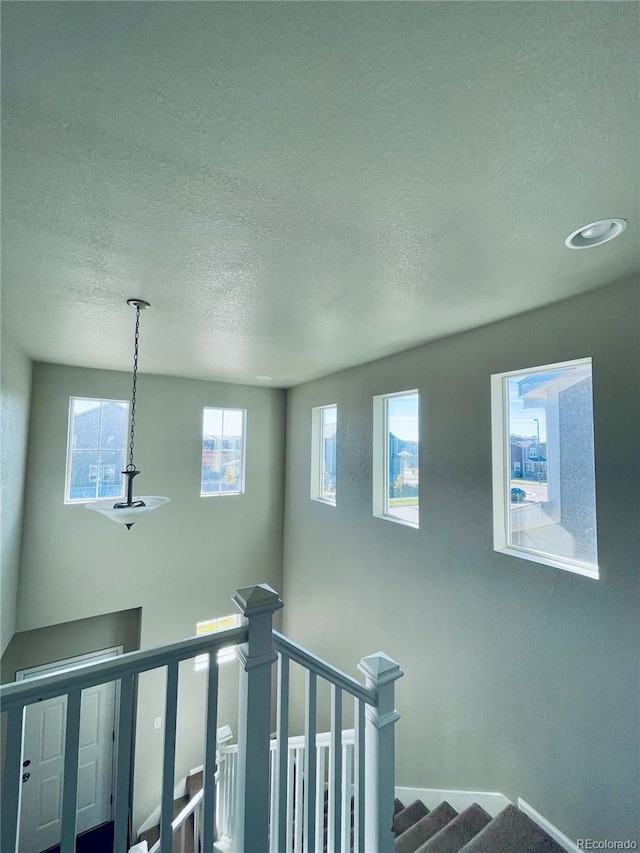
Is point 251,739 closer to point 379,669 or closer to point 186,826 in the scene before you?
point 379,669

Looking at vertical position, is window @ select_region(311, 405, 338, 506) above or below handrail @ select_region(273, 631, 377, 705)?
above

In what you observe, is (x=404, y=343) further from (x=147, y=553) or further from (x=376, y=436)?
(x=147, y=553)

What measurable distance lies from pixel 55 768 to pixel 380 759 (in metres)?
5.11

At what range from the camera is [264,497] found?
580cm

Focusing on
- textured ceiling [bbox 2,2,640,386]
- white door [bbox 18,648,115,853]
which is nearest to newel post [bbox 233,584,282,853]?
textured ceiling [bbox 2,2,640,386]

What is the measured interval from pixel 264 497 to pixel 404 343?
3420 millimetres

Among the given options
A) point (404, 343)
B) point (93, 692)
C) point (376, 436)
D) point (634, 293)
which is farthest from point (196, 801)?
point (634, 293)

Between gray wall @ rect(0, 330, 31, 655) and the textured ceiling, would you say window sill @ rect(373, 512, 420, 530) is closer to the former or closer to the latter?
the textured ceiling

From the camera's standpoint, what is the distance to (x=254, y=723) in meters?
1.23

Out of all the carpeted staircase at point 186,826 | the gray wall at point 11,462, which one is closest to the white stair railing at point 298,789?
the carpeted staircase at point 186,826

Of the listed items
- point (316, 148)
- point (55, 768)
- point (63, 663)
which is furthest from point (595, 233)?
point (55, 768)

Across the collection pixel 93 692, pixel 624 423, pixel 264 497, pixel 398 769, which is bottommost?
pixel 93 692

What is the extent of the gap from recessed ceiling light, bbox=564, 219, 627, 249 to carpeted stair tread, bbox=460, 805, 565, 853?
125 inches

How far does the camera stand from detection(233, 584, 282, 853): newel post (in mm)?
1211
